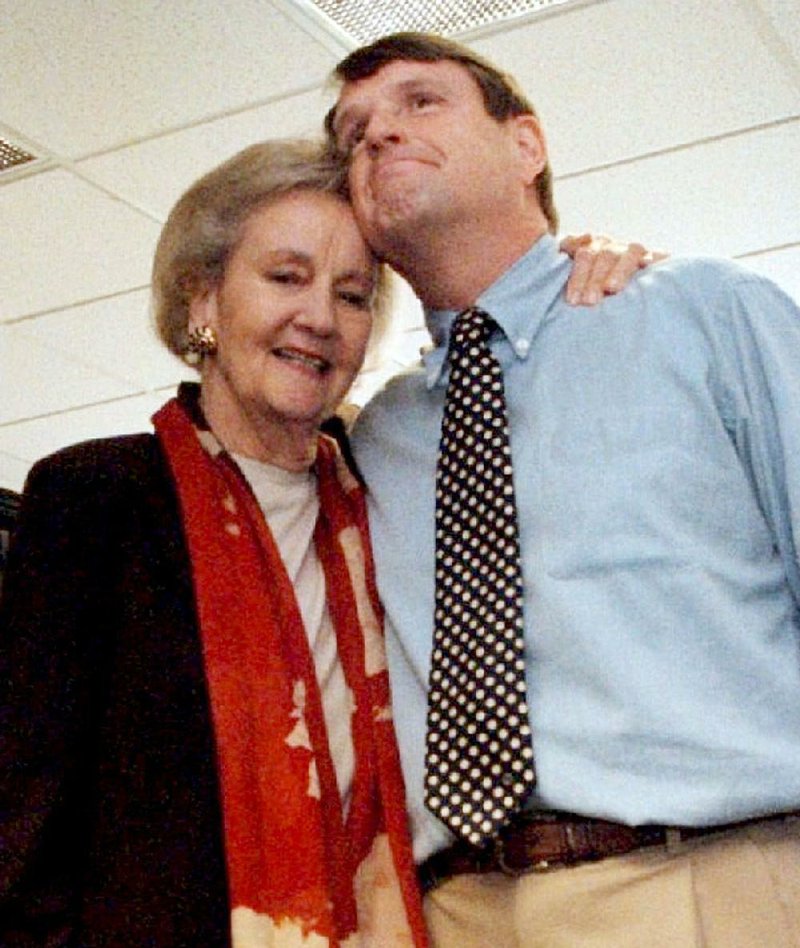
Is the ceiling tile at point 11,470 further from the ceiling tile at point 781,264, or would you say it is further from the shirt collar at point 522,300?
the shirt collar at point 522,300

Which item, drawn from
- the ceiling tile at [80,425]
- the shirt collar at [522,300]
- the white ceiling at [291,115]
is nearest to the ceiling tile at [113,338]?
the white ceiling at [291,115]

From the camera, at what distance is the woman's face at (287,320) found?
5.70 feet

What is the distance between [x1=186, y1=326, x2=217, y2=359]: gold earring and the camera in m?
1.82

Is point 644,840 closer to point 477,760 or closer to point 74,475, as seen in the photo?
point 477,760

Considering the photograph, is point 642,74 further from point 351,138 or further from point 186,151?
point 351,138

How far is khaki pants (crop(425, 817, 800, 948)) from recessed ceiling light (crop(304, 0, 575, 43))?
2.14 meters

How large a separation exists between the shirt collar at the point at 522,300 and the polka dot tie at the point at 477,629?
0.17 feet

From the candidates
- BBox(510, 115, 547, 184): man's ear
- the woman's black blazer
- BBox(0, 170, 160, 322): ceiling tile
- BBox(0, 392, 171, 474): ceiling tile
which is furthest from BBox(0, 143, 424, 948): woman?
BBox(0, 392, 171, 474): ceiling tile

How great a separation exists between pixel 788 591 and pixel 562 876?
14.9 inches

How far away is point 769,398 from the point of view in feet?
4.77

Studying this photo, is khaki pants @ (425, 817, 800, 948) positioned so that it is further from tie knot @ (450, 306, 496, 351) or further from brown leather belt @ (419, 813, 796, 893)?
tie knot @ (450, 306, 496, 351)

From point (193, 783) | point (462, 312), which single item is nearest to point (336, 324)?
point (462, 312)

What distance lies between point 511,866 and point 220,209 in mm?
917

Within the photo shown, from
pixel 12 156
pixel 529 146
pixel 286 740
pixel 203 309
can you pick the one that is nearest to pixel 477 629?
pixel 286 740
